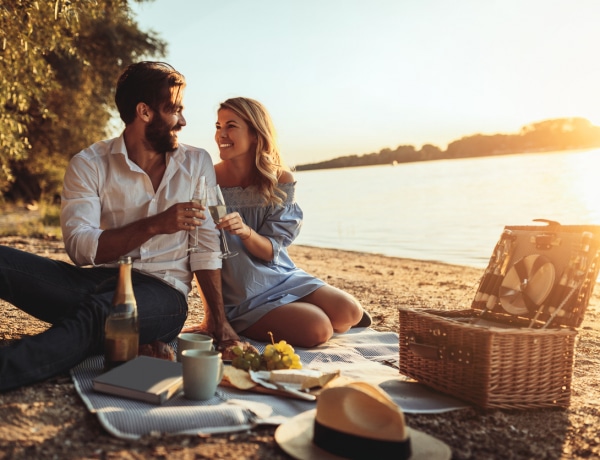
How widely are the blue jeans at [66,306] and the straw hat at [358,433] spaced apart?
1215 mm

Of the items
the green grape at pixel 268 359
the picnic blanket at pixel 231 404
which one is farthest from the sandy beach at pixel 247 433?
the green grape at pixel 268 359

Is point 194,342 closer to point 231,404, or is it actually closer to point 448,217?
point 231,404

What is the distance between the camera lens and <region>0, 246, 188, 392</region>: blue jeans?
9.91 ft

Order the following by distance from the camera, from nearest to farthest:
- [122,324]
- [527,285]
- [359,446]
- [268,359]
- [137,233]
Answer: [359,446] < [122,324] < [268,359] < [137,233] < [527,285]

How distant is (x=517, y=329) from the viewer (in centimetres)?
315

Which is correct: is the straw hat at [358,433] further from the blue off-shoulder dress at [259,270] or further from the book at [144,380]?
the blue off-shoulder dress at [259,270]

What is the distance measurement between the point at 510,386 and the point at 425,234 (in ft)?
49.9

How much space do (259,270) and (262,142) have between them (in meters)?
0.89

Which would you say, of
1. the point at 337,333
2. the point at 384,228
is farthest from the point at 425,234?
the point at 337,333

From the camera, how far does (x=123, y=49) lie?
653 inches

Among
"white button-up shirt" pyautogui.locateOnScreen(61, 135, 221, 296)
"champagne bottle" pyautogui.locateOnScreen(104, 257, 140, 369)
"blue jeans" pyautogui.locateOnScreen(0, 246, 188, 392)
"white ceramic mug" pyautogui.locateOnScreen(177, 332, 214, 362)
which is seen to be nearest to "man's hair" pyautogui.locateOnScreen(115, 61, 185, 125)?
"white button-up shirt" pyautogui.locateOnScreen(61, 135, 221, 296)

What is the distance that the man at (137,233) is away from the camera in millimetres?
3498

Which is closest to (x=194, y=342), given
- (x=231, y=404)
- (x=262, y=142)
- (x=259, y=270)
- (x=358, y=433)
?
(x=231, y=404)

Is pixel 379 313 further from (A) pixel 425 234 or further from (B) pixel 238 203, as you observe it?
(A) pixel 425 234
